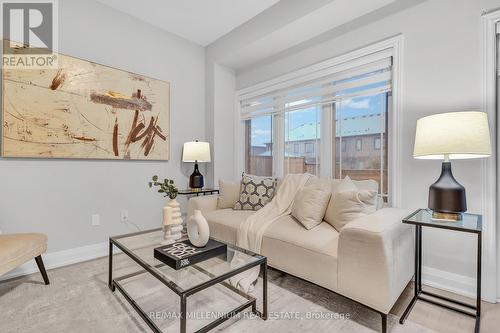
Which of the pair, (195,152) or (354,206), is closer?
(354,206)

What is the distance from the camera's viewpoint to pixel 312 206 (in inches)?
78.5

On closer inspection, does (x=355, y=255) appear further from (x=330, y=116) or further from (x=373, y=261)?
(x=330, y=116)

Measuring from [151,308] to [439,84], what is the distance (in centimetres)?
272

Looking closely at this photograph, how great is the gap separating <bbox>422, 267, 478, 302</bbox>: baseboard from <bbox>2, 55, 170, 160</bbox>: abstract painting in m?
2.94

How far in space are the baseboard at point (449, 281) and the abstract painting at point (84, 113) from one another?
9.65 ft

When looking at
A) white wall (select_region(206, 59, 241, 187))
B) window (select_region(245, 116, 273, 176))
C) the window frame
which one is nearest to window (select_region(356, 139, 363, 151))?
the window frame

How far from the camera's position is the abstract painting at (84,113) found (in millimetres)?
2135

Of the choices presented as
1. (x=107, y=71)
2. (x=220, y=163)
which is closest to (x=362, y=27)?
(x=220, y=163)

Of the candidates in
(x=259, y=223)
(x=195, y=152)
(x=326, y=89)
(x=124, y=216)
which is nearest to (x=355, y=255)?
(x=259, y=223)

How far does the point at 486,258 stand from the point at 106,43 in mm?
3926

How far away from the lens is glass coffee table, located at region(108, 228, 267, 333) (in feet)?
3.98

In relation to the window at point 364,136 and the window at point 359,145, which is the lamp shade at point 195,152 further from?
the window at point 359,145

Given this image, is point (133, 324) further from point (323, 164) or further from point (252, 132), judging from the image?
point (252, 132)

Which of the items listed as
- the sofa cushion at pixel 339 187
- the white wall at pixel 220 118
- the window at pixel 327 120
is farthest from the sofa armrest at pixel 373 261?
the white wall at pixel 220 118
